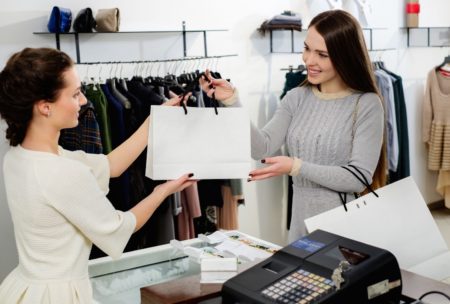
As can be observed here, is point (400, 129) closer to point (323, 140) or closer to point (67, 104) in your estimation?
point (323, 140)

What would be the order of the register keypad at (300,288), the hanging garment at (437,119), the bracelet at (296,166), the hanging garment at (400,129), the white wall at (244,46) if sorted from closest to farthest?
the register keypad at (300,288)
the bracelet at (296,166)
the white wall at (244,46)
the hanging garment at (400,129)
the hanging garment at (437,119)

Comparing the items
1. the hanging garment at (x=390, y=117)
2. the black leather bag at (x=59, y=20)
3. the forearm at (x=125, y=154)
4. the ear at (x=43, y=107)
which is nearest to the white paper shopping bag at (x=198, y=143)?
the forearm at (x=125, y=154)

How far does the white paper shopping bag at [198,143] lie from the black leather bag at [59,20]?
1.77 m

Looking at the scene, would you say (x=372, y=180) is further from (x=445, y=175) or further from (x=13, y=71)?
(x=445, y=175)

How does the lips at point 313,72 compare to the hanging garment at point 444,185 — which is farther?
the hanging garment at point 444,185

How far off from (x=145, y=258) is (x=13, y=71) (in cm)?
73

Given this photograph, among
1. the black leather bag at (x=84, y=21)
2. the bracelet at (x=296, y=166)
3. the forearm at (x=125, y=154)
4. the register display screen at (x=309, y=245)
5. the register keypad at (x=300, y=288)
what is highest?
the black leather bag at (x=84, y=21)

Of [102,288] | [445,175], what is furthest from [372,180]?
[445,175]

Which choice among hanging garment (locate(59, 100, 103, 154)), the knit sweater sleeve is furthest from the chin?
hanging garment (locate(59, 100, 103, 154))

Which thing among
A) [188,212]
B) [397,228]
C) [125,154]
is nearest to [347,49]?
[397,228]

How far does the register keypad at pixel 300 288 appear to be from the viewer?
3.48 ft

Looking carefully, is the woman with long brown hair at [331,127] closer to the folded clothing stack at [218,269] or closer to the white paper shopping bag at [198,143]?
the white paper shopping bag at [198,143]

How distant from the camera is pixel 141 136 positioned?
73.1 inches

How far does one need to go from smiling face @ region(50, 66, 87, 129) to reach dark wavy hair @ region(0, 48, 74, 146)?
0.01m
